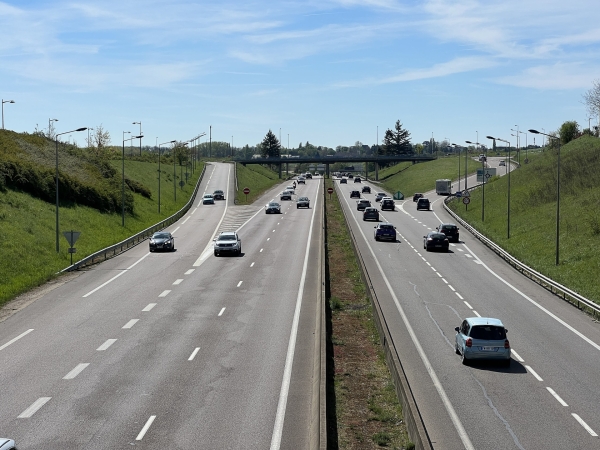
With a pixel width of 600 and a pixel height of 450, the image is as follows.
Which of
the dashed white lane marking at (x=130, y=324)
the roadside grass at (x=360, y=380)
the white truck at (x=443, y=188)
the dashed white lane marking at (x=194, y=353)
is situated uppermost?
the white truck at (x=443, y=188)

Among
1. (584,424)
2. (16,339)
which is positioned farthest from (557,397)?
(16,339)

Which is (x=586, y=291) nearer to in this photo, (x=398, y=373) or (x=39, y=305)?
(x=398, y=373)

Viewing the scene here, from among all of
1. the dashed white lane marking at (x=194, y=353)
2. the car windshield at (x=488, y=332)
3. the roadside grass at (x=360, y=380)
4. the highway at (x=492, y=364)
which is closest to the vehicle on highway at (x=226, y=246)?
the highway at (x=492, y=364)

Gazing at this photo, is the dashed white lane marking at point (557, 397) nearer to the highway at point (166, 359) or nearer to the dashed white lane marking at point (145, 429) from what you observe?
the highway at point (166, 359)

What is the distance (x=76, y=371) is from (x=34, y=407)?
3.82 m

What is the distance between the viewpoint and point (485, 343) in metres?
24.8

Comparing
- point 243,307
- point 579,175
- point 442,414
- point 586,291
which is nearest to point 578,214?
point 579,175

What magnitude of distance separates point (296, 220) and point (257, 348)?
55.8 m

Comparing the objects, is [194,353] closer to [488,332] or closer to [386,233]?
[488,332]

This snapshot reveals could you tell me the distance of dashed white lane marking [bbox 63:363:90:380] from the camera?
22.7 m

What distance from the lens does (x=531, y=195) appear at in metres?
83.2

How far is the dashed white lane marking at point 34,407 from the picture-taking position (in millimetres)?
18844

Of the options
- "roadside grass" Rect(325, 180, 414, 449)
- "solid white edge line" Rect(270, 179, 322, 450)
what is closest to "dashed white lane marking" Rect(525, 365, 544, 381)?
"roadside grass" Rect(325, 180, 414, 449)

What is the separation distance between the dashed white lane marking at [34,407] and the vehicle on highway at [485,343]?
1250cm
